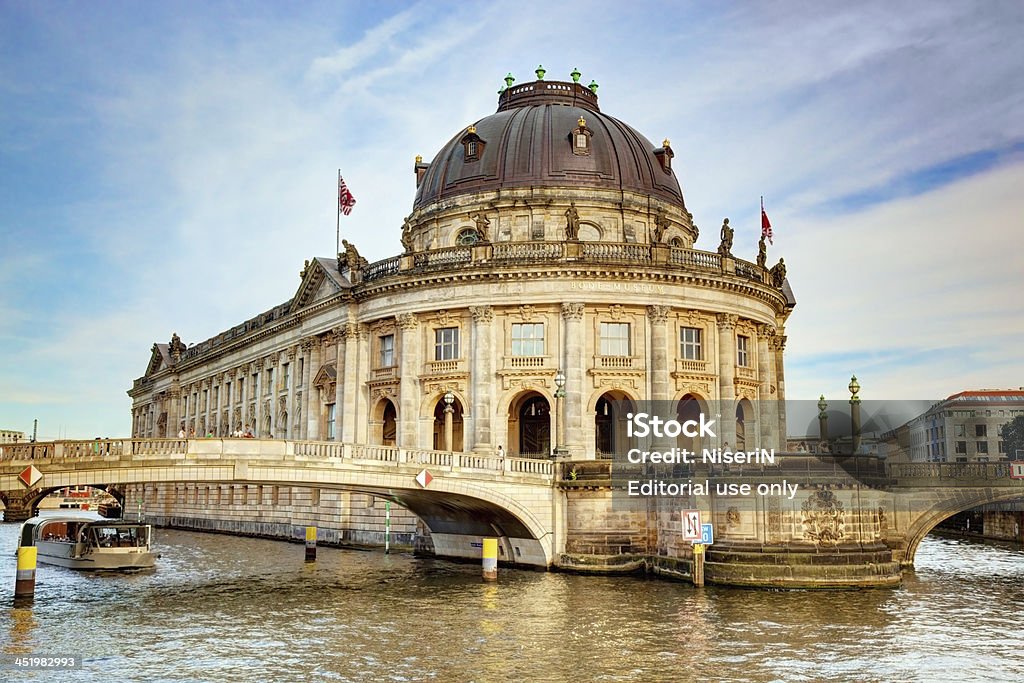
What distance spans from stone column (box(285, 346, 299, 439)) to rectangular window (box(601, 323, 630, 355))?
995 inches

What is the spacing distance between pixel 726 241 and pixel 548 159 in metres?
12.0

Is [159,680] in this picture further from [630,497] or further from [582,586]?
[630,497]

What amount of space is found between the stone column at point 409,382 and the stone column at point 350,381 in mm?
4499

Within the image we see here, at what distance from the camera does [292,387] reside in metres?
71.3

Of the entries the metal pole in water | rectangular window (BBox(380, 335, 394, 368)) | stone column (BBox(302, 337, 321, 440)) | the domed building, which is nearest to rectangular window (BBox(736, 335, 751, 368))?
the domed building

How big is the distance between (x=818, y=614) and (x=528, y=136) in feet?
126

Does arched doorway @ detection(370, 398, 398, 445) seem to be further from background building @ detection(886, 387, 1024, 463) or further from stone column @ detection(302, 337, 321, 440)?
background building @ detection(886, 387, 1024, 463)

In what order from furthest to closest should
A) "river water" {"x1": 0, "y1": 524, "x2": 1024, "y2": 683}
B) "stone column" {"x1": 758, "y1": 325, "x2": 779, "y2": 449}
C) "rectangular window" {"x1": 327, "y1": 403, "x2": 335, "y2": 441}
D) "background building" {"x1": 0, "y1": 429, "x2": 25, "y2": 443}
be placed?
"background building" {"x1": 0, "y1": 429, "x2": 25, "y2": 443} < "rectangular window" {"x1": 327, "y1": 403, "x2": 335, "y2": 441} < "stone column" {"x1": 758, "y1": 325, "x2": 779, "y2": 449} < "river water" {"x1": 0, "y1": 524, "x2": 1024, "y2": 683}

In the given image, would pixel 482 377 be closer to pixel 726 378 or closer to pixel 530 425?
pixel 530 425

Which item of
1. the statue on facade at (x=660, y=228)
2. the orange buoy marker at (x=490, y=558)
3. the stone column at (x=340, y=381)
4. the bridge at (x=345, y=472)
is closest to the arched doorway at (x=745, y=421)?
the statue on facade at (x=660, y=228)

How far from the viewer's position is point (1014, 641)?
2953 cm

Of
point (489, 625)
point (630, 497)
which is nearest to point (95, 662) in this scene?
point (489, 625)

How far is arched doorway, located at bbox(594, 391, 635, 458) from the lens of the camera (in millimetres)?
55406

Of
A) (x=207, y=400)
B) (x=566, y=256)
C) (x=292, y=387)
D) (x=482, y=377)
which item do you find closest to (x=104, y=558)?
(x=482, y=377)
